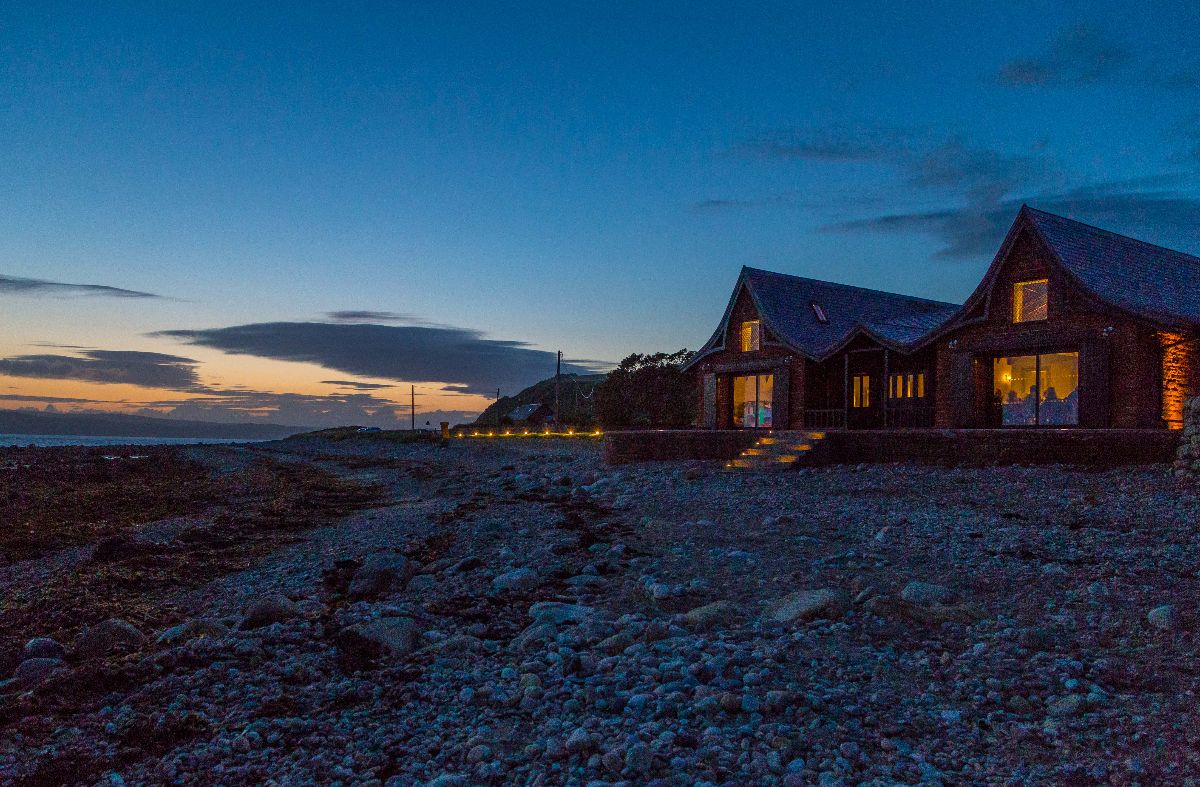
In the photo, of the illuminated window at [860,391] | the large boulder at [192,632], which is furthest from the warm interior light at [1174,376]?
the large boulder at [192,632]

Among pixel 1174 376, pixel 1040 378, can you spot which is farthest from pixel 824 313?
pixel 1174 376

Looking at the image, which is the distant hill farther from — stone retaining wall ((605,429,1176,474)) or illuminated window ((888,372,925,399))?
stone retaining wall ((605,429,1176,474))

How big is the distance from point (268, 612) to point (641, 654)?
3.75 metres

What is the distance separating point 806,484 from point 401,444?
4420 centimetres

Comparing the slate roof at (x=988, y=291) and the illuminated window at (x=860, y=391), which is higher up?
the slate roof at (x=988, y=291)

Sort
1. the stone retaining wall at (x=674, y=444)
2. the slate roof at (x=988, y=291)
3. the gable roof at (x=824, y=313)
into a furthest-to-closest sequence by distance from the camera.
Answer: the gable roof at (x=824, y=313)
the stone retaining wall at (x=674, y=444)
the slate roof at (x=988, y=291)

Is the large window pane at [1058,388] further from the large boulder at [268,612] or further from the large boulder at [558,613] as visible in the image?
the large boulder at [268,612]

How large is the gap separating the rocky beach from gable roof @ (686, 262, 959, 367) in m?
13.8

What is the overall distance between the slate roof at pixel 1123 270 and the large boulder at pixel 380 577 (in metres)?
18.8

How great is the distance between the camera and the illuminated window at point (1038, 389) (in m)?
20.5

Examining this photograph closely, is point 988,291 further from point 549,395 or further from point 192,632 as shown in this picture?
point 549,395

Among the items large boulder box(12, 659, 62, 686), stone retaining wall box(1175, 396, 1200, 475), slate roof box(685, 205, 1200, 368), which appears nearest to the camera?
large boulder box(12, 659, 62, 686)

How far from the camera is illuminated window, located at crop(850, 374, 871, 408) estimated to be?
2780 centimetres

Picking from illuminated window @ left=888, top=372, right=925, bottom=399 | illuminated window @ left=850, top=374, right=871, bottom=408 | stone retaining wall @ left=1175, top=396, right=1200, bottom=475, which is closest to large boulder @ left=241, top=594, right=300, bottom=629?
stone retaining wall @ left=1175, top=396, right=1200, bottom=475
